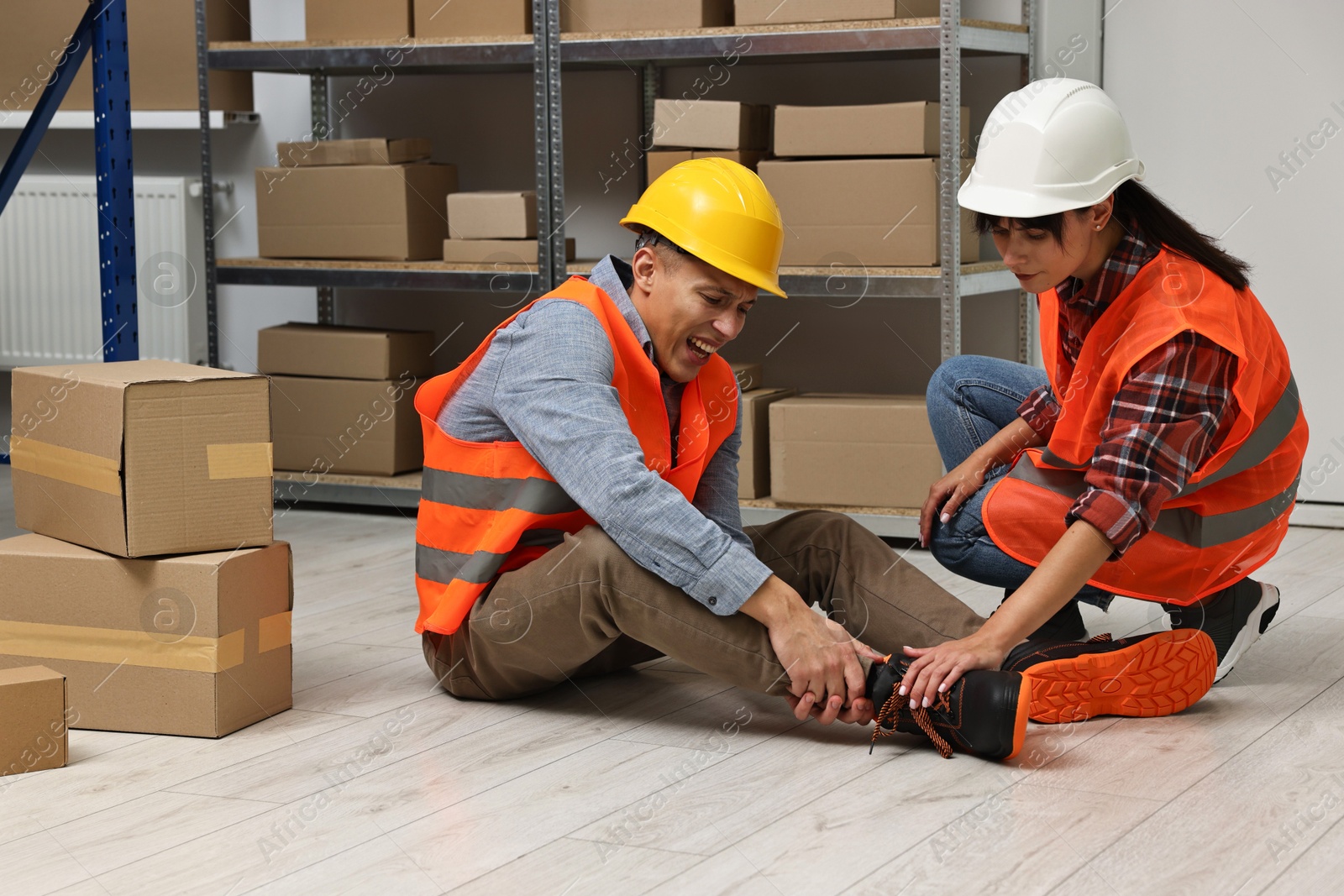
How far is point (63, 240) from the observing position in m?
4.40

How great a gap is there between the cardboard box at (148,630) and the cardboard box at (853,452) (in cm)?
147

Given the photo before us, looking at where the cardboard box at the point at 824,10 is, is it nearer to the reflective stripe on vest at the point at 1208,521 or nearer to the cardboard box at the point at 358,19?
the cardboard box at the point at 358,19

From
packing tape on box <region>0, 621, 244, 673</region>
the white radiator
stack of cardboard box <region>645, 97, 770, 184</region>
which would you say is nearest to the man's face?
packing tape on box <region>0, 621, 244, 673</region>

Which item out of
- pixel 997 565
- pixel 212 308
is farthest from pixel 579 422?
pixel 212 308

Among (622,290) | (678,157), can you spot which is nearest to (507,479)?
(622,290)

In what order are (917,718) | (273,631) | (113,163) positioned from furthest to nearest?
(113,163), (273,631), (917,718)

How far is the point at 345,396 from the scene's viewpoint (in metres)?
3.65

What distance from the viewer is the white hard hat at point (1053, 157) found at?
183cm

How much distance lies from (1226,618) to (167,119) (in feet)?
10.8

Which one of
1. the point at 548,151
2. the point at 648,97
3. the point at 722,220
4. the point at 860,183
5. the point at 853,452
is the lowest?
the point at 853,452

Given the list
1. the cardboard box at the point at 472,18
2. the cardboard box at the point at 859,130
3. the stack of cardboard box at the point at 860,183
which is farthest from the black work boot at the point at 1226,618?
the cardboard box at the point at 472,18

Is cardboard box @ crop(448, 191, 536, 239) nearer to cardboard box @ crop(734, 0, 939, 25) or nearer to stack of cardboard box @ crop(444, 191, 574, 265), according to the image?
stack of cardboard box @ crop(444, 191, 574, 265)

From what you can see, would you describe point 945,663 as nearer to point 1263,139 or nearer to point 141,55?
point 1263,139

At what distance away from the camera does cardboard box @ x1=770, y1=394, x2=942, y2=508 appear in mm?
3135
